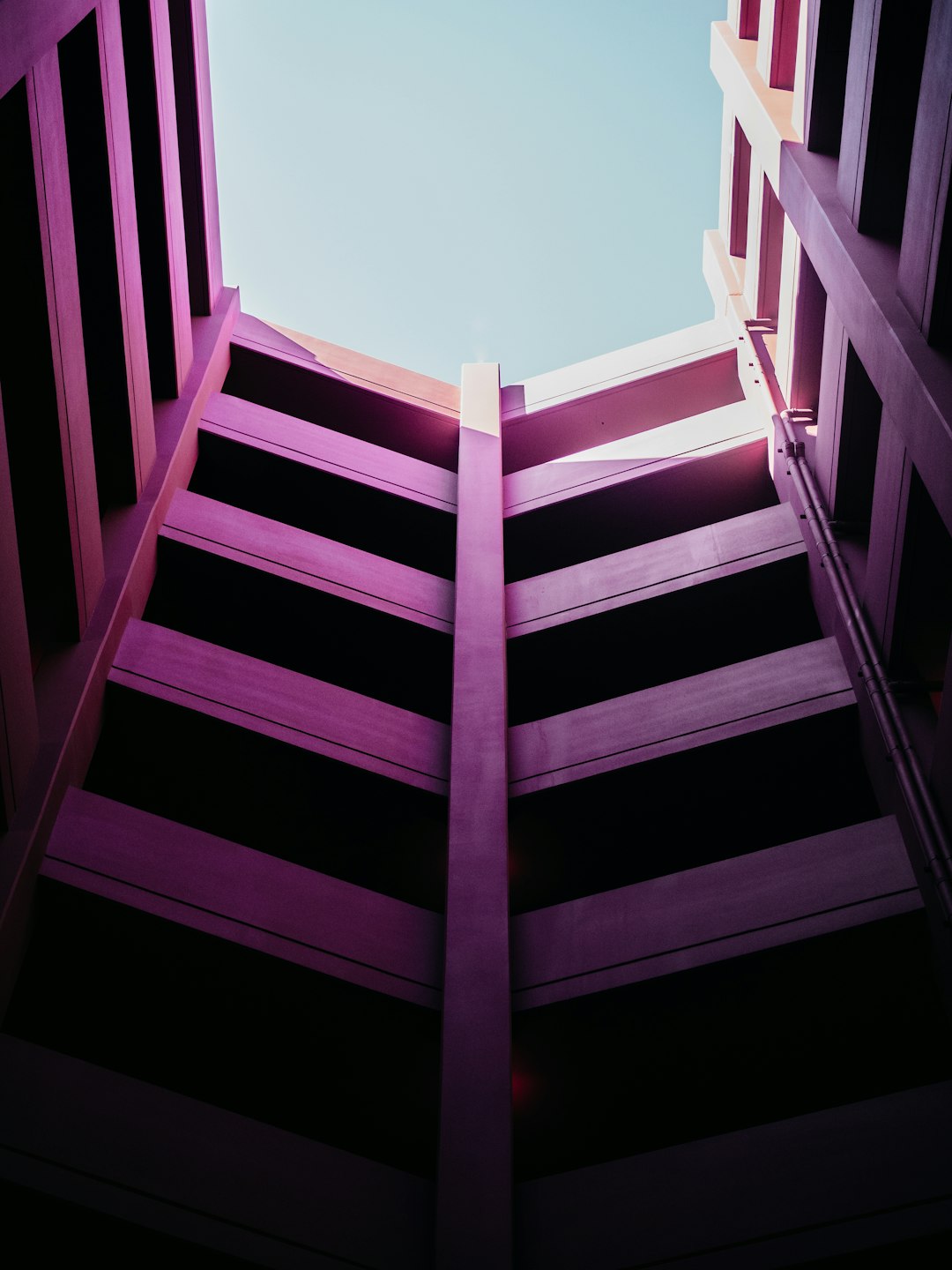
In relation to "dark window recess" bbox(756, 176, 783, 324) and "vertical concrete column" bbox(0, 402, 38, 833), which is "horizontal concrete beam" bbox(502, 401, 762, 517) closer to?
"dark window recess" bbox(756, 176, 783, 324)

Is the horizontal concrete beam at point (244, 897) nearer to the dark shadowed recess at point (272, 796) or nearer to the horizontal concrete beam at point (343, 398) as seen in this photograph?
the dark shadowed recess at point (272, 796)

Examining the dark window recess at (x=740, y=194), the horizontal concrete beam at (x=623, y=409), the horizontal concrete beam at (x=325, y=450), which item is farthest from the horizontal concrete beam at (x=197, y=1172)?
the dark window recess at (x=740, y=194)

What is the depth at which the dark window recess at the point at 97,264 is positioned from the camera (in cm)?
944

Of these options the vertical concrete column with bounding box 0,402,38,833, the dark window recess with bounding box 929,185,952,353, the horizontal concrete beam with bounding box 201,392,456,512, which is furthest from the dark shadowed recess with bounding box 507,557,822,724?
the vertical concrete column with bounding box 0,402,38,833

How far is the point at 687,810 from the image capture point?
10.1 metres

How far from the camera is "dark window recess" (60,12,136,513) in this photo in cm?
944

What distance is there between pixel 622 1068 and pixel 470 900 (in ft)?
6.20

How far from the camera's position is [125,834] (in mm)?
8008

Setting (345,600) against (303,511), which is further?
(303,511)

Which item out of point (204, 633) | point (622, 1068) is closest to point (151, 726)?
point (204, 633)

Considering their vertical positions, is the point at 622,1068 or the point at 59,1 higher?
the point at 59,1

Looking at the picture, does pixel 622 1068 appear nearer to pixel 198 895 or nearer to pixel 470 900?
pixel 470 900

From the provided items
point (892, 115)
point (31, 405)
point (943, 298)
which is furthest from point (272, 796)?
point (892, 115)

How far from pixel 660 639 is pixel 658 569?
31.2 inches
